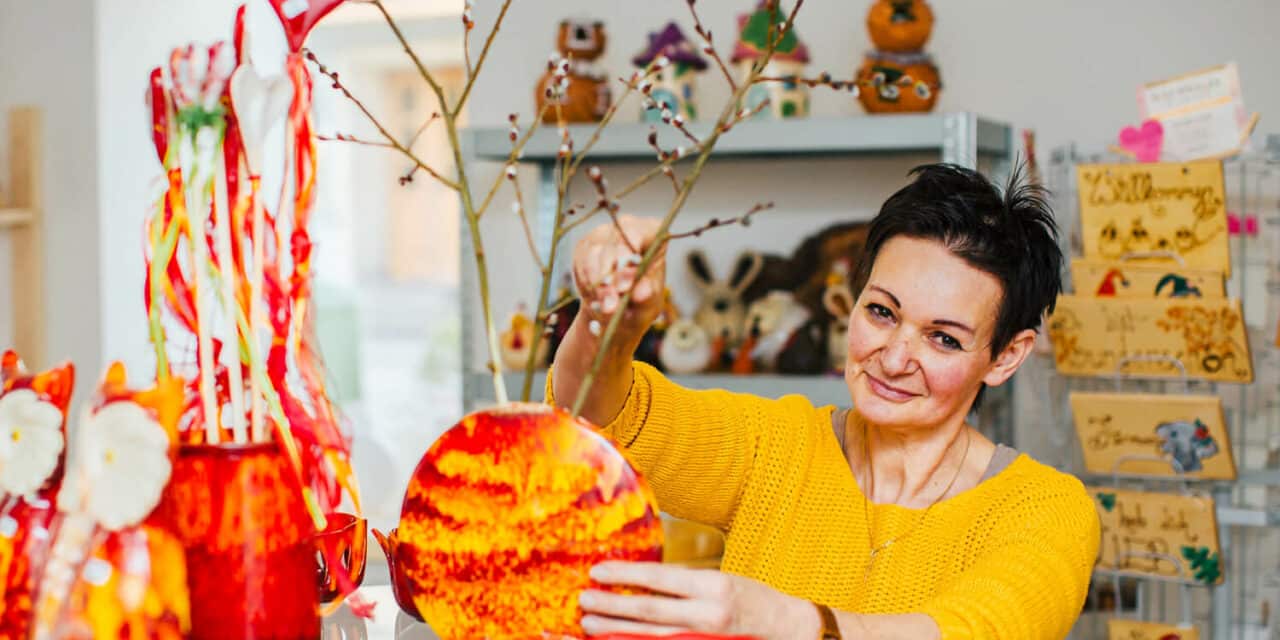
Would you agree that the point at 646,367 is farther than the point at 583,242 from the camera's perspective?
Yes

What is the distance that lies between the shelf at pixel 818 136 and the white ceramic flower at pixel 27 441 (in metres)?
1.72

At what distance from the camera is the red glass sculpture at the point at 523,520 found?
24.2 inches

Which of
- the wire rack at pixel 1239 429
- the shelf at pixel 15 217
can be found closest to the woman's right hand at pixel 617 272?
the wire rack at pixel 1239 429

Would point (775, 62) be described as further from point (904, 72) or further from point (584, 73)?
point (584, 73)

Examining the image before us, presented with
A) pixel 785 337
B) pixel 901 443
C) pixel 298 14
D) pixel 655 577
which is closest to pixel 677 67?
pixel 785 337

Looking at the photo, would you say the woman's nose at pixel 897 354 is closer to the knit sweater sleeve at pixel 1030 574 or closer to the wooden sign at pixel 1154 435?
the knit sweater sleeve at pixel 1030 574

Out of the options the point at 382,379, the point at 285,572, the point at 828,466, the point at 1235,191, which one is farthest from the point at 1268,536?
the point at 382,379

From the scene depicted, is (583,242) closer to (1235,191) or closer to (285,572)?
(285,572)

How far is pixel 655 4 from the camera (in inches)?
110

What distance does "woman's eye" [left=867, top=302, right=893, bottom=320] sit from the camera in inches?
45.1

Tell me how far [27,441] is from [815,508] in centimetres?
76

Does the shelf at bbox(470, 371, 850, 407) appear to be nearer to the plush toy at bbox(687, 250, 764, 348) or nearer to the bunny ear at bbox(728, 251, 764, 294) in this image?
the plush toy at bbox(687, 250, 764, 348)

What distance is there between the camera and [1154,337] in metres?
2.04

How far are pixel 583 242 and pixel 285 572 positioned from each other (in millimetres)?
281
